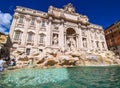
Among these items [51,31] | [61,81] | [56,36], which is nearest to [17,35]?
[51,31]

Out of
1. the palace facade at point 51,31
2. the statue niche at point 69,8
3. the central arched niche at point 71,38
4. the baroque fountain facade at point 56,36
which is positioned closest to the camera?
the baroque fountain facade at point 56,36

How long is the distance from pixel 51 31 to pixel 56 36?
2.32 metres

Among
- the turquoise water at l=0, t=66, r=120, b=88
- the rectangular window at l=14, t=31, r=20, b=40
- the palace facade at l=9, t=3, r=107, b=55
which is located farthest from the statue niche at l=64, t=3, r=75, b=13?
the turquoise water at l=0, t=66, r=120, b=88

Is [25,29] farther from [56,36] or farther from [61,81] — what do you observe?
[61,81]

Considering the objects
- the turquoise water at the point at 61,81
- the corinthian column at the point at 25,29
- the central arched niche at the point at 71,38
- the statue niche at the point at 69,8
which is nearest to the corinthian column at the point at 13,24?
the corinthian column at the point at 25,29

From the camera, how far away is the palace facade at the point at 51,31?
86.1 ft

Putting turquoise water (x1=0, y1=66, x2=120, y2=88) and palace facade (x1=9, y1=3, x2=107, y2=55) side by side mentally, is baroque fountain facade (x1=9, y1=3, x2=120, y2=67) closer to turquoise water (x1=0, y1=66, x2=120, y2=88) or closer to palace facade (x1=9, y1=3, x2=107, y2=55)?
palace facade (x1=9, y1=3, x2=107, y2=55)

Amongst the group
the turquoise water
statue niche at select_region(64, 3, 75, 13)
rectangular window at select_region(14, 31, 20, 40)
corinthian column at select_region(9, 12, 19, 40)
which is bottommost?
the turquoise water

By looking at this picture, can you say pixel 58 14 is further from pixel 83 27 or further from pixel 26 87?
pixel 26 87

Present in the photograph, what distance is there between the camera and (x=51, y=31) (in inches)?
1169

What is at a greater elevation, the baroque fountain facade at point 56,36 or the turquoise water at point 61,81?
the baroque fountain facade at point 56,36

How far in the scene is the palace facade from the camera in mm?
26250

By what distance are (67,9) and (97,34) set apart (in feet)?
52.8

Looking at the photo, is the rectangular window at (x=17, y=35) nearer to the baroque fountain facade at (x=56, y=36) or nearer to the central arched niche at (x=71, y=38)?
the baroque fountain facade at (x=56, y=36)
